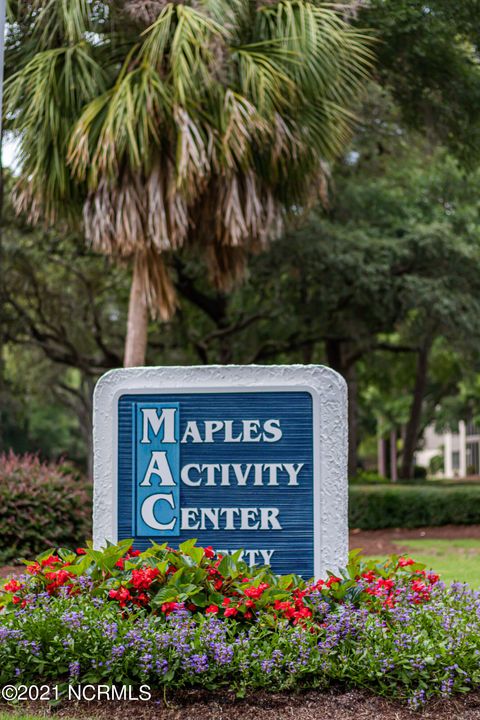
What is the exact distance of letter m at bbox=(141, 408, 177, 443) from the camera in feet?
19.0

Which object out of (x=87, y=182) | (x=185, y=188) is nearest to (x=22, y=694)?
(x=185, y=188)

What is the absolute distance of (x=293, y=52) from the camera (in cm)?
1100

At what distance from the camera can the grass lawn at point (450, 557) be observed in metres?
9.55

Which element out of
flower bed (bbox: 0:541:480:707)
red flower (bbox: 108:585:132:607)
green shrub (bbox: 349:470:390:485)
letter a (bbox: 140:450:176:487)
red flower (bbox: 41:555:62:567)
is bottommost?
green shrub (bbox: 349:470:390:485)

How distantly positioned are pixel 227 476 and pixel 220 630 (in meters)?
1.21

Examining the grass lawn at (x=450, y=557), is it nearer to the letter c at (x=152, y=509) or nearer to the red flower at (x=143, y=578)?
the letter c at (x=152, y=509)

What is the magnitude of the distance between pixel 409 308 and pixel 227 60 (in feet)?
26.9

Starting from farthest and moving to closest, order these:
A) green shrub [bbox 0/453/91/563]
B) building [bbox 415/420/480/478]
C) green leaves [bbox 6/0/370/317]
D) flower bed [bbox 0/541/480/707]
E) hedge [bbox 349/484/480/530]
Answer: building [bbox 415/420/480/478], hedge [bbox 349/484/480/530], green leaves [bbox 6/0/370/317], green shrub [bbox 0/453/91/563], flower bed [bbox 0/541/480/707]

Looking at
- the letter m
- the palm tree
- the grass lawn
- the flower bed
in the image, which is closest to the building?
the grass lawn

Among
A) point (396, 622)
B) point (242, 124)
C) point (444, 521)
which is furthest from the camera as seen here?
point (444, 521)

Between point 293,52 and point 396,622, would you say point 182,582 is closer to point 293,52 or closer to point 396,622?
point 396,622

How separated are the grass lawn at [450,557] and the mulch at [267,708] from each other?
4.36 m

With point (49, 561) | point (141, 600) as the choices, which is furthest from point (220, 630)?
point (49, 561)

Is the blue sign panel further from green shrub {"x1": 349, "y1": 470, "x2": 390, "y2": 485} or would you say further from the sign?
green shrub {"x1": 349, "y1": 470, "x2": 390, "y2": 485}
